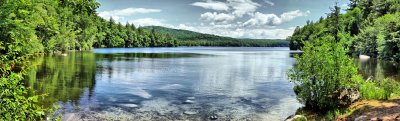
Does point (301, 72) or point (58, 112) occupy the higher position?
point (301, 72)

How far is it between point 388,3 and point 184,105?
116 m

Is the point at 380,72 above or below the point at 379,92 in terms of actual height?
below

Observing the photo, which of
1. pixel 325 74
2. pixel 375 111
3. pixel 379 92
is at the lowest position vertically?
pixel 375 111

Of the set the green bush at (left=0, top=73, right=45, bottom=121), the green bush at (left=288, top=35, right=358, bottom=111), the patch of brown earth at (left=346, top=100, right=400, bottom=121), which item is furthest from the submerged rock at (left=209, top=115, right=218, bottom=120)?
the green bush at (left=0, top=73, right=45, bottom=121)

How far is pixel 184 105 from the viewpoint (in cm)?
2186

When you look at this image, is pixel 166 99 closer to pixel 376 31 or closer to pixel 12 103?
pixel 12 103

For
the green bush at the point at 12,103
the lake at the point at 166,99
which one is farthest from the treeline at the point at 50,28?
the lake at the point at 166,99

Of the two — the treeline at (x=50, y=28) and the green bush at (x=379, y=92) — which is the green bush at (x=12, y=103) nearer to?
the treeline at (x=50, y=28)

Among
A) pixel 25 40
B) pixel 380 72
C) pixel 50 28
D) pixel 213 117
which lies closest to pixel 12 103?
pixel 25 40

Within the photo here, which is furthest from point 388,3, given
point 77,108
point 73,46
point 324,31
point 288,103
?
point 77,108

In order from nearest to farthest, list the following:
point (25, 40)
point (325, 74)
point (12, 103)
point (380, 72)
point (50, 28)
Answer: point (12, 103) < point (25, 40) < point (325, 74) < point (380, 72) < point (50, 28)

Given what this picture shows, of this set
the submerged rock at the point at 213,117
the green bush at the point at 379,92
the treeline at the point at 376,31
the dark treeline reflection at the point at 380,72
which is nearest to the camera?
the submerged rock at the point at 213,117

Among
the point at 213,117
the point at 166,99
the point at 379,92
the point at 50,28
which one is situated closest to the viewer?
the point at 213,117

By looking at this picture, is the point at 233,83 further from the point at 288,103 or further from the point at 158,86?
the point at 288,103
